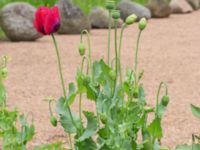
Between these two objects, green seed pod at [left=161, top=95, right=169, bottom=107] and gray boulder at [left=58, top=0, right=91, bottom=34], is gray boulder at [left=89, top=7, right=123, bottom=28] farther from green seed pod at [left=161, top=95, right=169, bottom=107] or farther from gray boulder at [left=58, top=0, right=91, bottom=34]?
green seed pod at [left=161, top=95, right=169, bottom=107]

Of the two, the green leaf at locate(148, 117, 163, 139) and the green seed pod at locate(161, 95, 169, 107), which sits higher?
the green seed pod at locate(161, 95, 169, 107)

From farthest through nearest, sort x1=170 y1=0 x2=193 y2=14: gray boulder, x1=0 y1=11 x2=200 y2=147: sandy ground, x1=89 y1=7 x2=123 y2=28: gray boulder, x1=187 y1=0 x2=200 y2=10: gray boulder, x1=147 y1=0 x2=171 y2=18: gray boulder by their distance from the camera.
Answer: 1. x1=187 y1=0 x2=200 y2=10: gray boulder
2. x1=170 y1=0 x2=193 y2=14: gray boulder
3. x1=147 y1=0 x2=171 y2=18: gray boulder
4. x1=89 y1=7 x2=123 y2=28: gray boulder
5. x1=0 y1=11 x2=200 y2=147: sandy ground

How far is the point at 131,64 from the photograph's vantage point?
7.80 metres

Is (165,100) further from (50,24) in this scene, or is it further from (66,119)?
(50,24)

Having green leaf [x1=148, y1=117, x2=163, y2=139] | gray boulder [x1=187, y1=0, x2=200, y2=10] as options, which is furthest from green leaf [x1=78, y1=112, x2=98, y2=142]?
gray boulder [x1=187, y1=0, x2=200, y2=10]

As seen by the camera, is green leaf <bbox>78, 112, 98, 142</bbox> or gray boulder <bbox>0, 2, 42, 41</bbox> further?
gray boulder <bbox>0, 2, 42, 41</bbox>

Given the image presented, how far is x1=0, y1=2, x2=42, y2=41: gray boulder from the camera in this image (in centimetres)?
969

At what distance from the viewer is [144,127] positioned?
2336 mm

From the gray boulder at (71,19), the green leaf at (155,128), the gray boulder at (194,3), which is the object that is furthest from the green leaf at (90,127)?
the gray boulder at (194,3)

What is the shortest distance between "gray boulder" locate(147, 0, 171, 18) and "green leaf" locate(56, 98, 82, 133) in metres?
11.8

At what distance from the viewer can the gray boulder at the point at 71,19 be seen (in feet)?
35.4

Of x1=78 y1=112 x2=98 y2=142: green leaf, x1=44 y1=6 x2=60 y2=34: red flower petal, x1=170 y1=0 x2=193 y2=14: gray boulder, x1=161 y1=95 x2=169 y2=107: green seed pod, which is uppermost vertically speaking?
x1=44 y1=6 x2=60 y2=34: red flower petal

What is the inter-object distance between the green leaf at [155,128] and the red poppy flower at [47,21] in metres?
0.46

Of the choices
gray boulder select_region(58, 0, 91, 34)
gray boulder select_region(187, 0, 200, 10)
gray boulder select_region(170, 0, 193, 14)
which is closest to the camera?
gray boulder select_region(58, 0, 91, 34)
